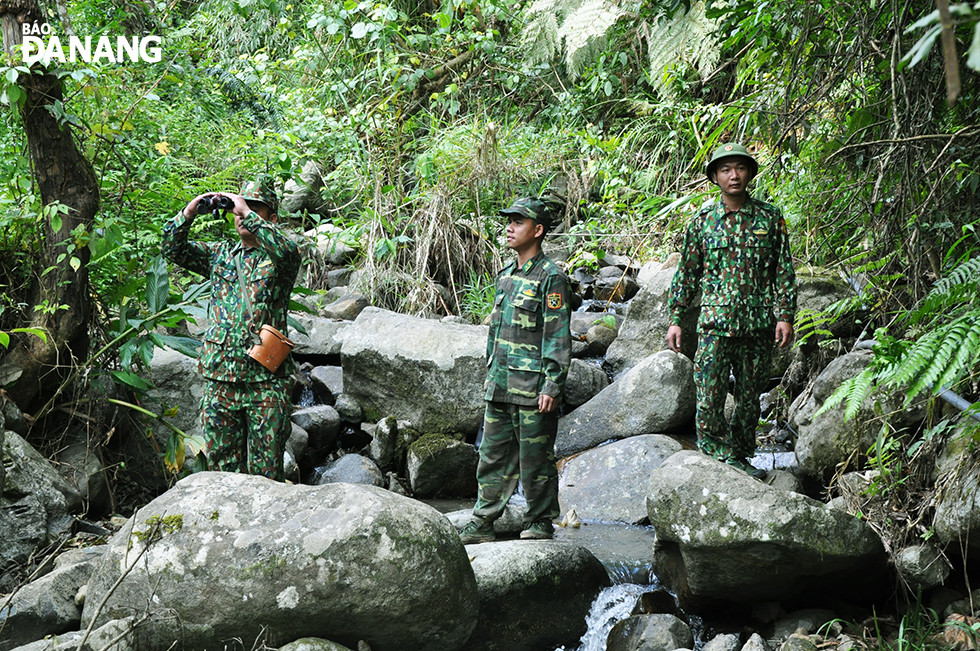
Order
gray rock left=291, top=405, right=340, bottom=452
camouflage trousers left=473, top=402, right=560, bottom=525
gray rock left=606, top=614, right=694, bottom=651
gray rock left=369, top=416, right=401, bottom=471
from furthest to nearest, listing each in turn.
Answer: gray rock left=291, top=405, right=340, bottom=452, gray rock left=369, top=416, right=401, bottom=471, camouflage trousers left=473, top=402, right=560, bottom=525, gray rock left=606, top=614, right=694, bottom=651

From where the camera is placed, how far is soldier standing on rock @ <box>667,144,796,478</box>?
475 cm

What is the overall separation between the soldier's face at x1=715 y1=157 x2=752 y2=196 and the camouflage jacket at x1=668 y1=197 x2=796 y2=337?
111 millimetres

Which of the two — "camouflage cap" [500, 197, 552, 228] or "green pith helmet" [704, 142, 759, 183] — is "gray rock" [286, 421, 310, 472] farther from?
"green pith helmet" [704, 142, 759, 183]

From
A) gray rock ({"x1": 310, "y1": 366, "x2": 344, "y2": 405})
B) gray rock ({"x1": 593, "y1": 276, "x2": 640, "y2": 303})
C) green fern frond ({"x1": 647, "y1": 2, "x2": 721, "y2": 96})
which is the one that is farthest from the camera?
gray rock ({"x1": 593, "y1": 276, "x2": 640, "y2": 303})

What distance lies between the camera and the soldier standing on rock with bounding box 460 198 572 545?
4.61m

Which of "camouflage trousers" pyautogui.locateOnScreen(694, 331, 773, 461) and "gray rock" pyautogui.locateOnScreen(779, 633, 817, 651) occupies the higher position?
"camouflage trousers" pyautogui.locateOnScreen(694, 331, 773, 461)

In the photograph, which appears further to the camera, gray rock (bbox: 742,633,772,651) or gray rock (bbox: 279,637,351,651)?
gray rock (bbox: 742,633,772,651)

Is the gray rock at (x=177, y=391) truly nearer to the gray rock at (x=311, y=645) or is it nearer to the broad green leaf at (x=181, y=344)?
the broad green leaf at (x=181, y=344)

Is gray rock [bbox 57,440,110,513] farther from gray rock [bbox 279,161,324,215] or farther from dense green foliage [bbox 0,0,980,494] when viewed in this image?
gray rock [bbox 279,161,324,215]

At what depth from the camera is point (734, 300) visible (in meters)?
4.75

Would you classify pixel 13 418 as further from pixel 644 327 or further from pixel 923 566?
pixel 644 327

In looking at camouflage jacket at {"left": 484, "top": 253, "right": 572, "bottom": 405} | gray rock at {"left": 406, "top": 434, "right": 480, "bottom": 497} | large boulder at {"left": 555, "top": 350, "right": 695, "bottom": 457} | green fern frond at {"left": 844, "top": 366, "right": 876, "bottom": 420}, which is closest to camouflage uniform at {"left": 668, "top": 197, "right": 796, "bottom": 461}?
camouflage jacket at {"left": 484, "top": 253, "right": 572, "bottom": 405}

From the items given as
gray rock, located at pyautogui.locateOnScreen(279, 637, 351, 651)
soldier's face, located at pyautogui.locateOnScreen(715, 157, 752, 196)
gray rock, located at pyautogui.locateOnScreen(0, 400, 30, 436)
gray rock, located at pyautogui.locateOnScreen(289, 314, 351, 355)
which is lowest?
gray rock, located at pyautogui.locateOnScreen(279, 637, 351, 651)

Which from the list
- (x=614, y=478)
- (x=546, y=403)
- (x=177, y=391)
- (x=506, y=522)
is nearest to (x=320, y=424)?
(x=177, y=391)
